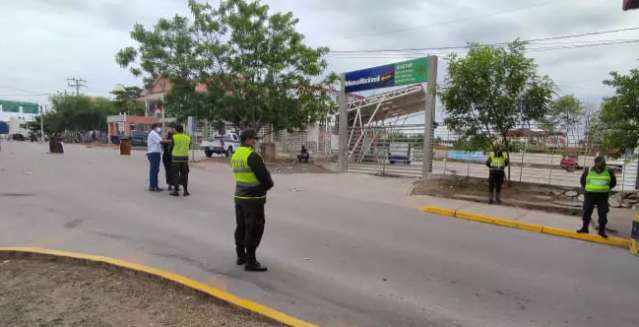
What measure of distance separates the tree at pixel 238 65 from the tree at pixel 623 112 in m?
12.4

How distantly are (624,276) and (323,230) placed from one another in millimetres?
4169

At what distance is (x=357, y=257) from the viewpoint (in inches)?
209

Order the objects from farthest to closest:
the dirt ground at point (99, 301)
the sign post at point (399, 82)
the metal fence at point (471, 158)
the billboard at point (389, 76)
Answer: the billboard at point (389, 76), the sign post at point (399, 82), the metal fence at point (471, 158), the dirt ground at point (99, 301)

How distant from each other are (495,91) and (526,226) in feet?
13.6

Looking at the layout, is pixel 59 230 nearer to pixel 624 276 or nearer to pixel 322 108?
pixel 624 276

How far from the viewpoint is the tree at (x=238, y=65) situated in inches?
723

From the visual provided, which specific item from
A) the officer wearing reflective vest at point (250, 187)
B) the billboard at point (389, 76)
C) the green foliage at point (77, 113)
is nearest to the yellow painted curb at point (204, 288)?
the officer wearing reflective vest at point (250, 187)

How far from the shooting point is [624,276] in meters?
5.09

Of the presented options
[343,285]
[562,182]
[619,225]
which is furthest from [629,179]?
[343,285]

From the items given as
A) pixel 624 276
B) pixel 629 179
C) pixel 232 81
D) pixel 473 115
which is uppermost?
pixel 232 81

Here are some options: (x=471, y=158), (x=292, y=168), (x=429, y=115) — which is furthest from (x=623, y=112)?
(x=292, y=168)

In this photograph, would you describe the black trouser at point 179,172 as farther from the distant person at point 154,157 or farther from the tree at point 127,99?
the tree at point 127,99

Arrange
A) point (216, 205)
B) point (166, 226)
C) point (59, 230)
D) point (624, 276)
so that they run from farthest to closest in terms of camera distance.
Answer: point (216, 205) → point (166, 226) → point (59, 230) → point (624, 276)

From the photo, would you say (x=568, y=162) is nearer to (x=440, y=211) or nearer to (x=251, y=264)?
(x=440, y=211)
